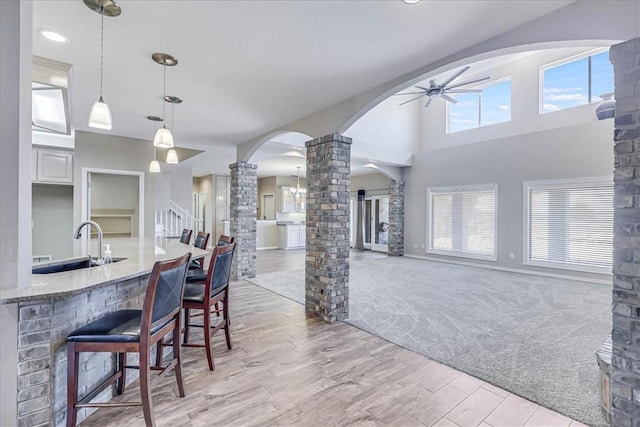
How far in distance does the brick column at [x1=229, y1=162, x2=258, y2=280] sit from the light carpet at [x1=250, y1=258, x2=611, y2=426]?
0.40 metres

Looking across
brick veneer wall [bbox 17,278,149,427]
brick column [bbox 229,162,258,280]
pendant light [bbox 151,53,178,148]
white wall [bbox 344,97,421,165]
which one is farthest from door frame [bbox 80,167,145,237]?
white wall [bbox 344,97,421,165]

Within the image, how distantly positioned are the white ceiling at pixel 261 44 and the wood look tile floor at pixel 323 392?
2.70m

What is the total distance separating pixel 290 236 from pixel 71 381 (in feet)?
29.6

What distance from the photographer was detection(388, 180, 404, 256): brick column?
9.06 meters

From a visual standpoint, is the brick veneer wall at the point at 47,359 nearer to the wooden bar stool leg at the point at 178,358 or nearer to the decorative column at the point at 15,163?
the decorative column at the point at 15,163

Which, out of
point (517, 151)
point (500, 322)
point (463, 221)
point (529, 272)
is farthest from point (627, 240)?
point (463, 221)

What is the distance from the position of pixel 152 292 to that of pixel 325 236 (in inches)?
90.7

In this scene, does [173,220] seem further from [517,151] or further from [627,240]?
[517,151]

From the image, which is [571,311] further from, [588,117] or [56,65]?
[56,65]

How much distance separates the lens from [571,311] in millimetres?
4078

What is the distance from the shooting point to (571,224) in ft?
19.8

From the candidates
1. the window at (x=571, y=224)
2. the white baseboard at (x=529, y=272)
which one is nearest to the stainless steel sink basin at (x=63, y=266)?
the white baseboard at (x=529, y=272)

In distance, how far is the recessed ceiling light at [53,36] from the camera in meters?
2.31

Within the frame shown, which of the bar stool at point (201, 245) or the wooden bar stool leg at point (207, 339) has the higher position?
the bar stool at point (201, 245)
